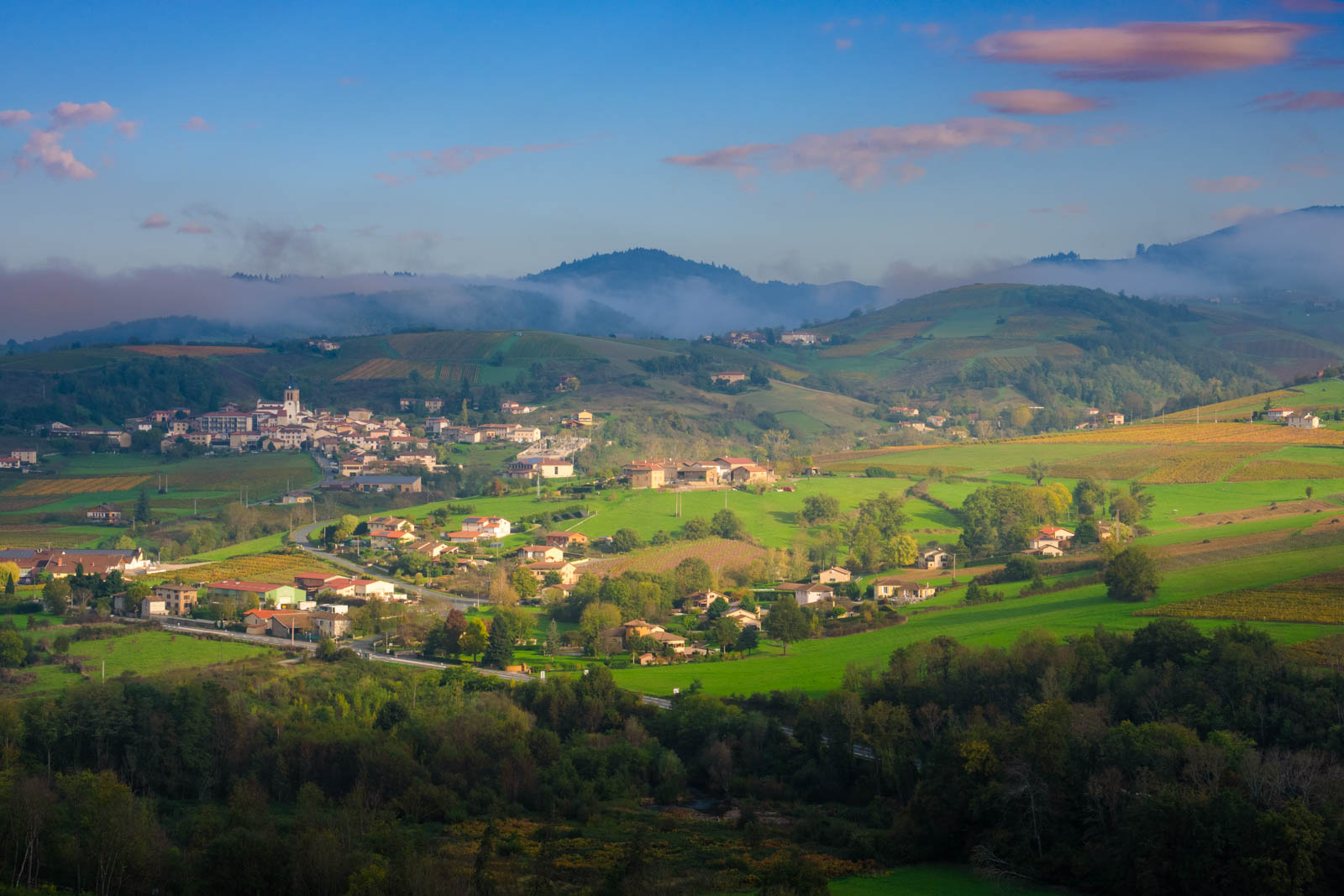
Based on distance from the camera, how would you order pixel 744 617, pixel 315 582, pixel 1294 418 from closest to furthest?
pixel 744 617 < pixel 315 582 < pixel 1294 418

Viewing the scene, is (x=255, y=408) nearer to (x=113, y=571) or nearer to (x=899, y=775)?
(x=113, y=571)

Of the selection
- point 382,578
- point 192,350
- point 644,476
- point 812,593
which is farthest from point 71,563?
point 192,350

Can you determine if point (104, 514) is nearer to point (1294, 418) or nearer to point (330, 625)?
point (330, 625)

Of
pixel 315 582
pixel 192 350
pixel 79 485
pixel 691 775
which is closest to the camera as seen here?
pixel 691 775

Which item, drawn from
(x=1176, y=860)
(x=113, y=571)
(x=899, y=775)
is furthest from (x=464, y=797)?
(x=113, y=571)

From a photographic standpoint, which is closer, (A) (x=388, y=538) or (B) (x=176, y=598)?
(B) (x=176, y=598)

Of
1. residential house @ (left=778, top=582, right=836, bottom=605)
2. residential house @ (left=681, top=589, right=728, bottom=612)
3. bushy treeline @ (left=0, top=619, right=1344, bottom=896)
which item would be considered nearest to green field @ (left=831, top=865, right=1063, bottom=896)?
bushy treeline @ (left=0, top=619, right=1344, bottom=896)
